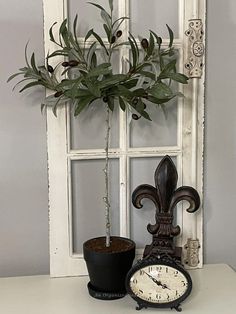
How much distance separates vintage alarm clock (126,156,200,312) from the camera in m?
1.31

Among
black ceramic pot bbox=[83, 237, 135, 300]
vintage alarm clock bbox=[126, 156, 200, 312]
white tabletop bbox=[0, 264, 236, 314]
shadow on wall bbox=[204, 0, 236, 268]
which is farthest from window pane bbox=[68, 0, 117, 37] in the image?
white tabletop bbox=[0, 264, 236, 314]

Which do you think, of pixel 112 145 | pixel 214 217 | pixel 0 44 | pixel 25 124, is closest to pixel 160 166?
pixel 112 145

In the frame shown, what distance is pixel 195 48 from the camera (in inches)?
58.2

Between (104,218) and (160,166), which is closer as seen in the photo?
(160,166)

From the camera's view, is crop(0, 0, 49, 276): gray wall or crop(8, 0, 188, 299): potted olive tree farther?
crop(0, 0, 49, 276): gray wall

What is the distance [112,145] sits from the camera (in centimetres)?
152

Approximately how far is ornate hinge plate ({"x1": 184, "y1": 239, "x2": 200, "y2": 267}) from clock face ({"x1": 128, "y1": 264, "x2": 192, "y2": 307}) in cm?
25

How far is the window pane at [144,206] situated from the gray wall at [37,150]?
177 millimetres

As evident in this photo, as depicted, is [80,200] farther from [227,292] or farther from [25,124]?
[227,292]

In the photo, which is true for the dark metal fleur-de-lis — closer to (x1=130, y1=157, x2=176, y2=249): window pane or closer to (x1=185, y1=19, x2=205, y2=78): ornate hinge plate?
(x1=130, y1=157, x2=176, y2=249): window pane

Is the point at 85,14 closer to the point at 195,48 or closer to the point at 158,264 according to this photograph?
the point at 195,48

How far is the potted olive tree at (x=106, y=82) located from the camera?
51.7 inches

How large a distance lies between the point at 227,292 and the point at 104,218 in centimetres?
42

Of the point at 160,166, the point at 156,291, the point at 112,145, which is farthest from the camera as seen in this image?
the point at 112,145
